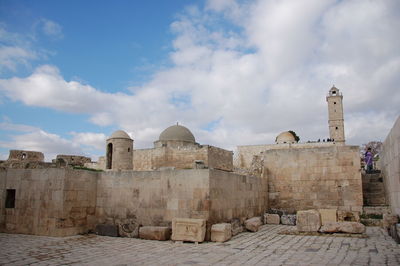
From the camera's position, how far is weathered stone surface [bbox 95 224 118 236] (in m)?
8.40

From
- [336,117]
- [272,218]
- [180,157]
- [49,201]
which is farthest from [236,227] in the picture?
[336,117]

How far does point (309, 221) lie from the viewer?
342 inches

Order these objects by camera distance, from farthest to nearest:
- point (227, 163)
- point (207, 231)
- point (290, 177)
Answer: point (227, 163), point (290, 177), point (207, 231)

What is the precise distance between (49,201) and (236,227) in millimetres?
4971

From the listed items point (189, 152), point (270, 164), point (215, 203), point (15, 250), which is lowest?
point (15, 250)

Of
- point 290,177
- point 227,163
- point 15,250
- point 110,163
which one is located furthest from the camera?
point 227,163

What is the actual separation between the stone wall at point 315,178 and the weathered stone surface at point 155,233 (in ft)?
21.6

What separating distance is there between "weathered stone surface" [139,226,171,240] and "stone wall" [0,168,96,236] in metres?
1.93

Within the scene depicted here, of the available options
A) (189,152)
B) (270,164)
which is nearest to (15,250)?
(270,164)

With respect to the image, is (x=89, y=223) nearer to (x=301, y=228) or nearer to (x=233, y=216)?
(x=233, y=216)

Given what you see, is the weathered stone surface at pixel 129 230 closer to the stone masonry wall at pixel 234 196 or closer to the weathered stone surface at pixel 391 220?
the stone masonry wall at pixel 234 196

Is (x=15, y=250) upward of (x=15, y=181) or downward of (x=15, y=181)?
downward

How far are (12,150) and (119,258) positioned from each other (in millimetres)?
17001

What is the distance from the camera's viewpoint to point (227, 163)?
3034 centimetres
